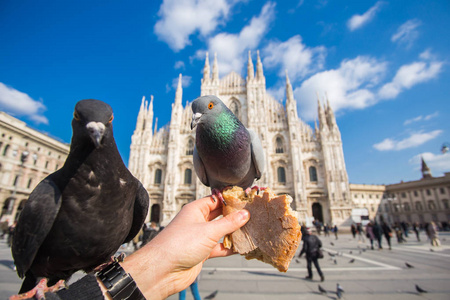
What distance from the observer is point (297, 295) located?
3.77 meters

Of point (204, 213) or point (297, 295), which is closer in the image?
point (204, 213)

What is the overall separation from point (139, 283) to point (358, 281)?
5.05 meters

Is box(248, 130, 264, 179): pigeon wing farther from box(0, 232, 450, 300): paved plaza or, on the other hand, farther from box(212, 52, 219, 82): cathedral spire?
box(212, 52, 219, 82): cathedral spire

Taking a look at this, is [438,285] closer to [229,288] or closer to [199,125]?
[229,288]

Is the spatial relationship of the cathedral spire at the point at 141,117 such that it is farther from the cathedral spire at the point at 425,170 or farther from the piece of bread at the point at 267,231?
the cathedral spire at the point at 425,170

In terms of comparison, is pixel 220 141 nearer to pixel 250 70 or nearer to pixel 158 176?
pixel 158 176

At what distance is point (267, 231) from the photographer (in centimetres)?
170

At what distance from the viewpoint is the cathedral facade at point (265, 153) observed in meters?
20.3

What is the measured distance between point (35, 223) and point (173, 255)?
774 mm

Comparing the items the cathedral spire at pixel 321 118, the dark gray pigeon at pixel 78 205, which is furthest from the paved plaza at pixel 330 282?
the cathedral spire at pixel 321 118

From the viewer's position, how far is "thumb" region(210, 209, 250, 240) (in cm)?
148

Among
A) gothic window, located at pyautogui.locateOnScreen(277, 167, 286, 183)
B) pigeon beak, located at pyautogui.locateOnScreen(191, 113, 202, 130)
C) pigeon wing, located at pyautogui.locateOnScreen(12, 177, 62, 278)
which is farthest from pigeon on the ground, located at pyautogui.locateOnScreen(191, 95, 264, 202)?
gothic window, located at pyautogui.locateOnScreen(277, 167, 286, 183)

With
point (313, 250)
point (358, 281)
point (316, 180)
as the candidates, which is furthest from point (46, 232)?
point (316, 180)

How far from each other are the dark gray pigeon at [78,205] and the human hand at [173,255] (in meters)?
0.26
